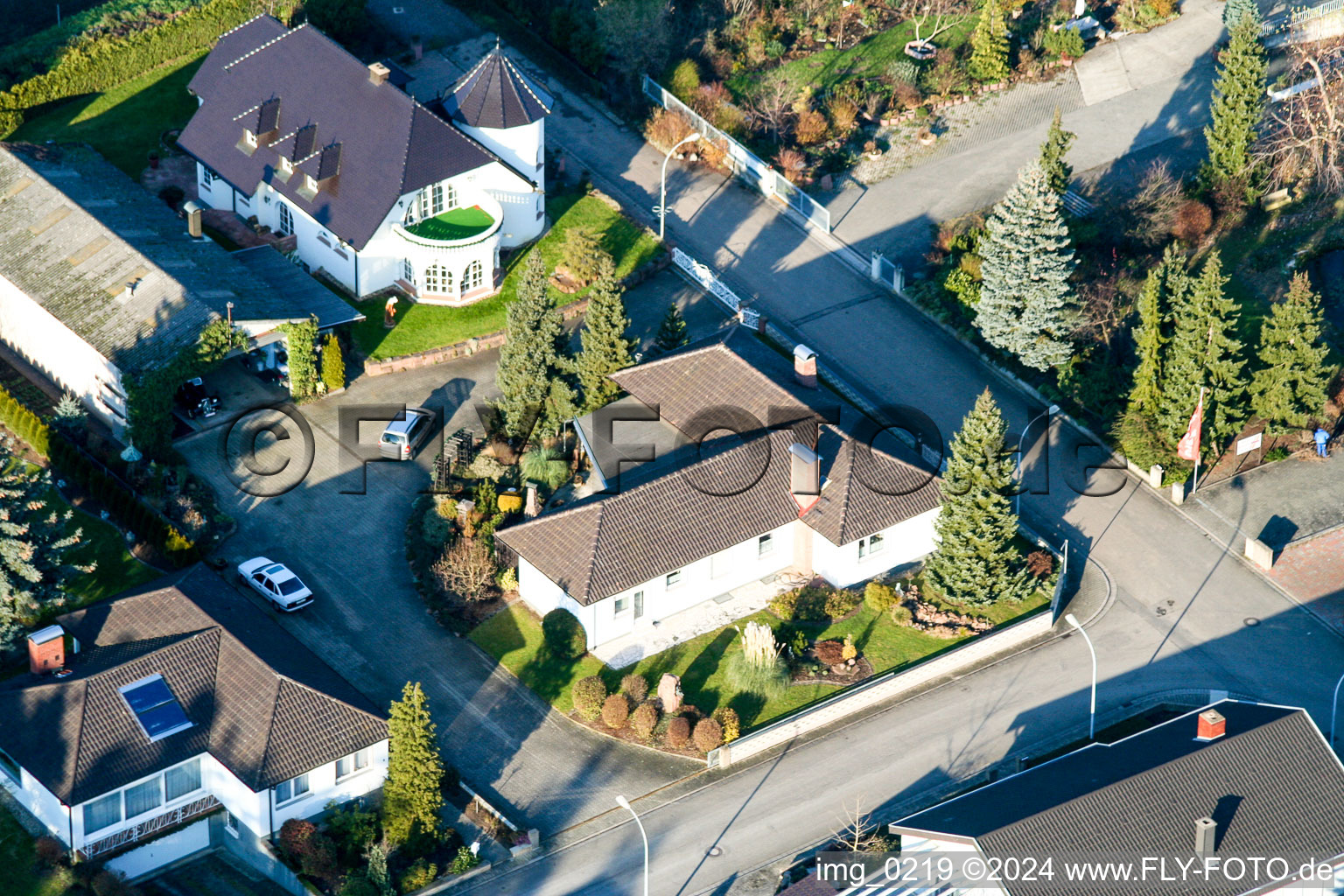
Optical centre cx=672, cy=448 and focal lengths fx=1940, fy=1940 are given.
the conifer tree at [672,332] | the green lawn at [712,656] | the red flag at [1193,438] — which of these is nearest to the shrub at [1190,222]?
the red flag at [1193,438]

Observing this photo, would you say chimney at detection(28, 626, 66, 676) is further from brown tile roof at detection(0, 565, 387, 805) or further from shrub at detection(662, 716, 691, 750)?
shrub at detection(662, 716, 691, 750)

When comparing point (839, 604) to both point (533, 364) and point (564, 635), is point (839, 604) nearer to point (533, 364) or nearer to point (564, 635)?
point (564, 635)

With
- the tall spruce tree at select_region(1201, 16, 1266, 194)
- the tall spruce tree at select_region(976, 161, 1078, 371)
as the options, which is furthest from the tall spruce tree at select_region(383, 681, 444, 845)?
the tall spruce tree at select_region(1201, 16, 1266, 194)

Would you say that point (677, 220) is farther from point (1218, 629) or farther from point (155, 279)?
point (1218, 629)

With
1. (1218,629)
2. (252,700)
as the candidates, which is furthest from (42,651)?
(1218,629)

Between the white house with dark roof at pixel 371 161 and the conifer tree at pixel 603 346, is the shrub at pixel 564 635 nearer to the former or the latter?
the conifer tree at pixel 603 346

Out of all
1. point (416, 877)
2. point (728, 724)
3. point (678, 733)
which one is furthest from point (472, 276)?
point (416, 877)
